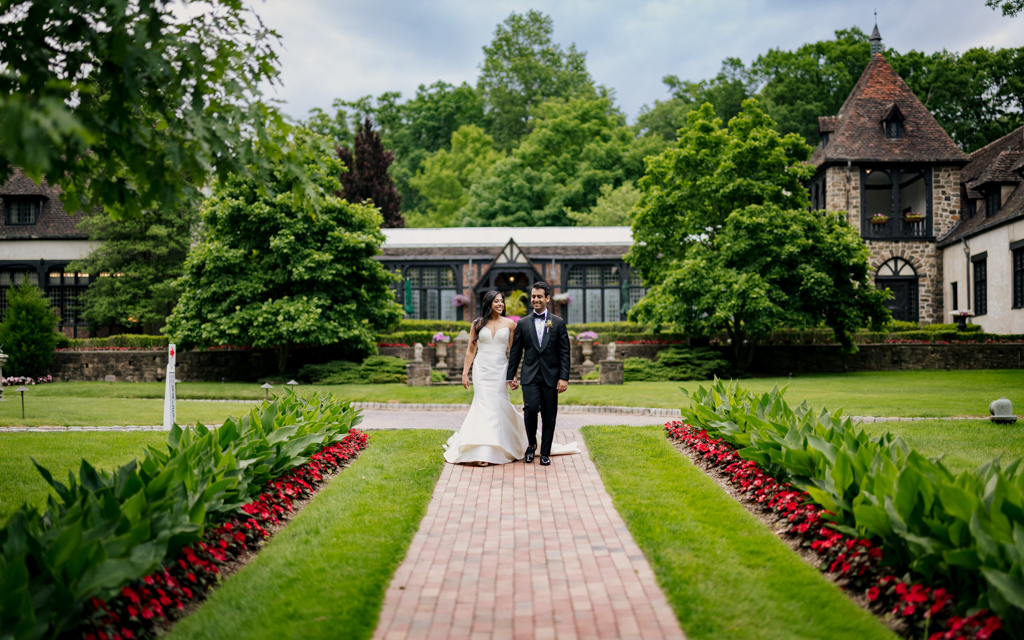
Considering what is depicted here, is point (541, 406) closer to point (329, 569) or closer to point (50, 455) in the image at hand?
point (329, 569)

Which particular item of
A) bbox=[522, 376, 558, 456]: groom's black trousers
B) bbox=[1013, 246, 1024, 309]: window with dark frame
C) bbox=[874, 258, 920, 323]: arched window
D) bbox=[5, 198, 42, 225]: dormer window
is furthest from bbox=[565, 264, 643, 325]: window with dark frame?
bbox=[5, 198, 42, 225]: dormer window

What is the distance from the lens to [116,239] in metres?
29.8

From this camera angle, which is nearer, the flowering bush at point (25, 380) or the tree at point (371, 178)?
the flowering bush at point (25, 380)

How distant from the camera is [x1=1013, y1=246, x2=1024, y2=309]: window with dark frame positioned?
24828mm

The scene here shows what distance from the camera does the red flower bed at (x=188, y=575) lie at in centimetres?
352

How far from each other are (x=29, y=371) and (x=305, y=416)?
20301mm

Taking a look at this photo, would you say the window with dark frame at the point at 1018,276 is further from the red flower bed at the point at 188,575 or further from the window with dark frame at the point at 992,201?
the red flower bed at the point at 188,575

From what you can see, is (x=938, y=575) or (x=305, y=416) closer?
(x=938, y=575)

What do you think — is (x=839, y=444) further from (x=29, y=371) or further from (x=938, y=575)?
(x=29, y=371)

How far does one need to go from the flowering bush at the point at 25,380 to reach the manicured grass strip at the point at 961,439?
2224cm

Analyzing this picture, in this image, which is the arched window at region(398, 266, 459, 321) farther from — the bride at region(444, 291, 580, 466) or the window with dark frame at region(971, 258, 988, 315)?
the bride at region(444, 291, 580, 466)

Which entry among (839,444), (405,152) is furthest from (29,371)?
(405,152)

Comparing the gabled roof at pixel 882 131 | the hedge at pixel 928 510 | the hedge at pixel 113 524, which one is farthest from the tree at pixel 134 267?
the hedge at pixel 928 510

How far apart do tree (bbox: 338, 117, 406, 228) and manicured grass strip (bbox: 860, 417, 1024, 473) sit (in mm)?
38845
